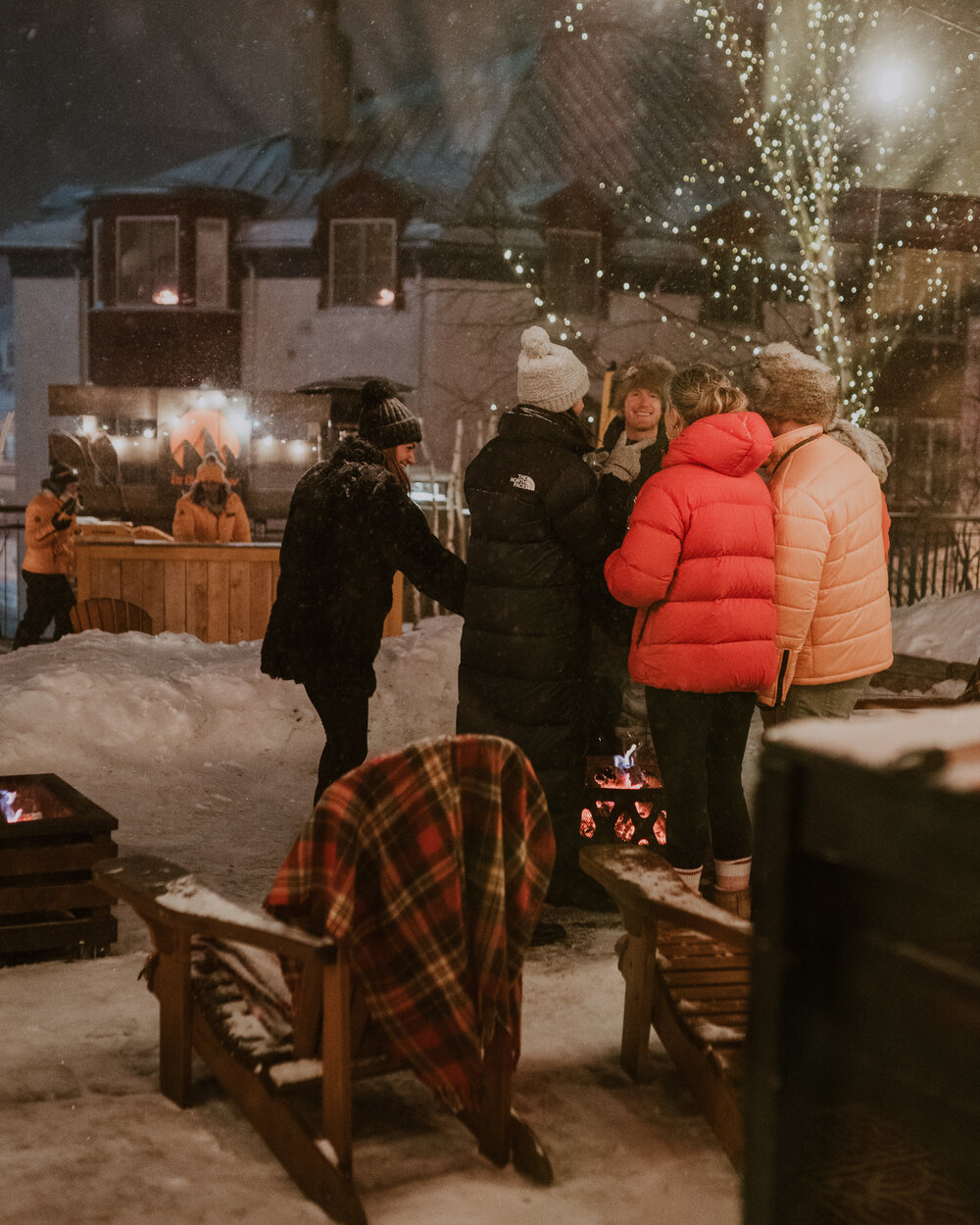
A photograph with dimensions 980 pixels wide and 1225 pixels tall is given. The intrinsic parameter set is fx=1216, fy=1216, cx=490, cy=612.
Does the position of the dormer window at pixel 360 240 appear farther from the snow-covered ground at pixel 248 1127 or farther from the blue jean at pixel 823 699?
the blue jean at pixel 823 699

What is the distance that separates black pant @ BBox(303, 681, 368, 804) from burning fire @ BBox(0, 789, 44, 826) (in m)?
1.14

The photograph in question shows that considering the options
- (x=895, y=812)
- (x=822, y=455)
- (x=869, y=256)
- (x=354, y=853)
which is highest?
(x=869, y=256)

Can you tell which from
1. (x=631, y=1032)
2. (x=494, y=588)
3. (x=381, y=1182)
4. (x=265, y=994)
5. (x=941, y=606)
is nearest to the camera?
(x=381, y=1182)

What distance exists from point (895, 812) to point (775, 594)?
9.46ft

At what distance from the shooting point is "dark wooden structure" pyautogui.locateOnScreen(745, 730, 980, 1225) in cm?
→ 129

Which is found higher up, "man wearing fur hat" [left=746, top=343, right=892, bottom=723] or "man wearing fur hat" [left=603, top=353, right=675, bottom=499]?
"man wearing fur hat" [left=603, top=353, right=675, bottom=499]

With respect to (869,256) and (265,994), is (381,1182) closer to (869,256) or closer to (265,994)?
(265,994)

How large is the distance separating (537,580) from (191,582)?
22.9ft

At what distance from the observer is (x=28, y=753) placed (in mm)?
7043

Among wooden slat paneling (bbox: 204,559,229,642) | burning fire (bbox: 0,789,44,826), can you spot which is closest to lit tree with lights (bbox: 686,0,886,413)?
wooden slat paneling (bbox: 204,559,229,642)

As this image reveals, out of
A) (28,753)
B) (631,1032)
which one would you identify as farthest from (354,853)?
(28,753)

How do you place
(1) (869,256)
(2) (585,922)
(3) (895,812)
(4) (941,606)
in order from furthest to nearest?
(1) (869,256), (4) (941,606), (2) (585,922), (3) (895,812)

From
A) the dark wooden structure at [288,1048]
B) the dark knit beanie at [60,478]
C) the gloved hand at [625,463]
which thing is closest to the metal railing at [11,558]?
the dark knit beanie at [60,478]

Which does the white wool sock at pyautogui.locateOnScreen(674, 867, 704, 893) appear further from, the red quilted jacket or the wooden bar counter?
the wooden bar counter
